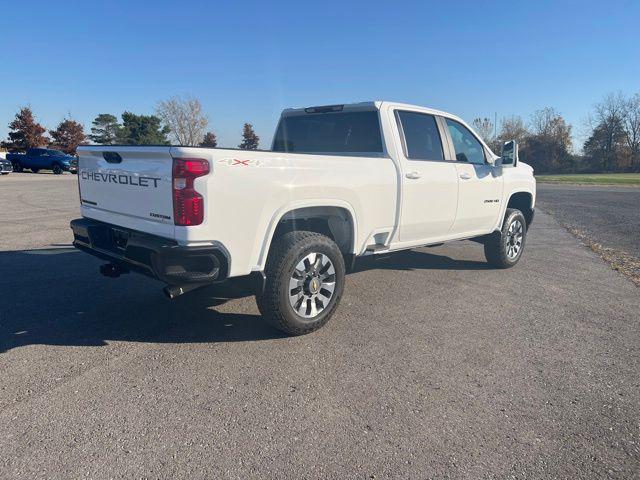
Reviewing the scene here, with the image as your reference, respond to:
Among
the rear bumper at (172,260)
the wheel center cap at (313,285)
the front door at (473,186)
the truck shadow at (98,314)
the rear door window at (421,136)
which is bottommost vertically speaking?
the truck shadow at (98,314)

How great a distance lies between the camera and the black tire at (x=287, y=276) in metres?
3.62

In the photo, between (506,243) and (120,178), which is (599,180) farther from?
(120,178)

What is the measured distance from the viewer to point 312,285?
3.90m

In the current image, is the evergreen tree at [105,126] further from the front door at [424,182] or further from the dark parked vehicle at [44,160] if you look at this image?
the front door at [424,182]

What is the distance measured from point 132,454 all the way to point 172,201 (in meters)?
1.61

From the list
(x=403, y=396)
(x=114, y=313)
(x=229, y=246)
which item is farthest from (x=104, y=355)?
(x=403, y=396)

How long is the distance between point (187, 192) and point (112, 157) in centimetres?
113

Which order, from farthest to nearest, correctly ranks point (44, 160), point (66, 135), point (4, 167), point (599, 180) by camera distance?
1. point (66, 135)
2. point (599, 180)
3. point (44, 160)
4. point (4, 167)

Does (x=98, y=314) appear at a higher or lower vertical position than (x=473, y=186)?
lower

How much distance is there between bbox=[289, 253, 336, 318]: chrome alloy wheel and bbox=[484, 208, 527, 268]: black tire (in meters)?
3.38

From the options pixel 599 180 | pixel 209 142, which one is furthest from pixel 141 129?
pixel 599 180

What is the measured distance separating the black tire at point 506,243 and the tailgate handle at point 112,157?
Result: 497 cm

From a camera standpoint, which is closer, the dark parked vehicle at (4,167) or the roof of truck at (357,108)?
the roof of truck at (357,108)

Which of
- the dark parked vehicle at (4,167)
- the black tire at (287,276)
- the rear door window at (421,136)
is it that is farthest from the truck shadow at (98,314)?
the dark parked vehicle at (4,167)
